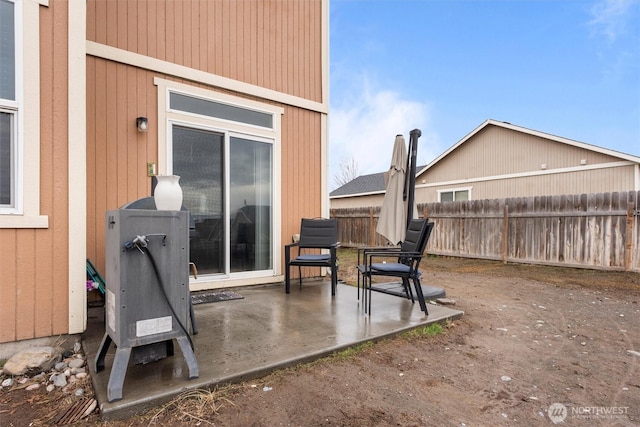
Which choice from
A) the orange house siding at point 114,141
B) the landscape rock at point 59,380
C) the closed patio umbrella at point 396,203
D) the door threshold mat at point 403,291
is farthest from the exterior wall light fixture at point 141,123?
the door threshold mat at point 403,291

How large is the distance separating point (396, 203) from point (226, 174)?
2.24 metres

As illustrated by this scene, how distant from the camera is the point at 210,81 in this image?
167 inches

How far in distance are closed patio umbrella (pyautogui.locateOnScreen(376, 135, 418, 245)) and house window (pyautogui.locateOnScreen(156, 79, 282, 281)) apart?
5.07 feet

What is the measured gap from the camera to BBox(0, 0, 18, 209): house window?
2387mm

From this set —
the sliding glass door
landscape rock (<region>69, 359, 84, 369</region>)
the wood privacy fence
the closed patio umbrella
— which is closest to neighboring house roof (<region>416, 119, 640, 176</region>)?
the wood privacy fence

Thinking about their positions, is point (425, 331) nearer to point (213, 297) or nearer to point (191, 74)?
point (213, 297)

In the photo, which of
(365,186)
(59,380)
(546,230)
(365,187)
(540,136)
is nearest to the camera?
(59,380)

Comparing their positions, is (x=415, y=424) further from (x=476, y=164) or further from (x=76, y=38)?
(x=476, y=164)

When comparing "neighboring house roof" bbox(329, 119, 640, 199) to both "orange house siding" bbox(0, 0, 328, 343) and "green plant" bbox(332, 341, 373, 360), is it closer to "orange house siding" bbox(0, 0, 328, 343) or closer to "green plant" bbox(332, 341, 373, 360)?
"orange house siding" bbox(0, 0, 328, 343)

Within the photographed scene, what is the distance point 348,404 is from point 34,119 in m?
2.87

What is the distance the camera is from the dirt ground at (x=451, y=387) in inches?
69.9

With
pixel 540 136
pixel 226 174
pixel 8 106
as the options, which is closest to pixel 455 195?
pixel 540 136

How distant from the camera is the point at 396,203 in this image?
4.47m

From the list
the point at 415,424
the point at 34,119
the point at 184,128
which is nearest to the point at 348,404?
the point at 415,424
